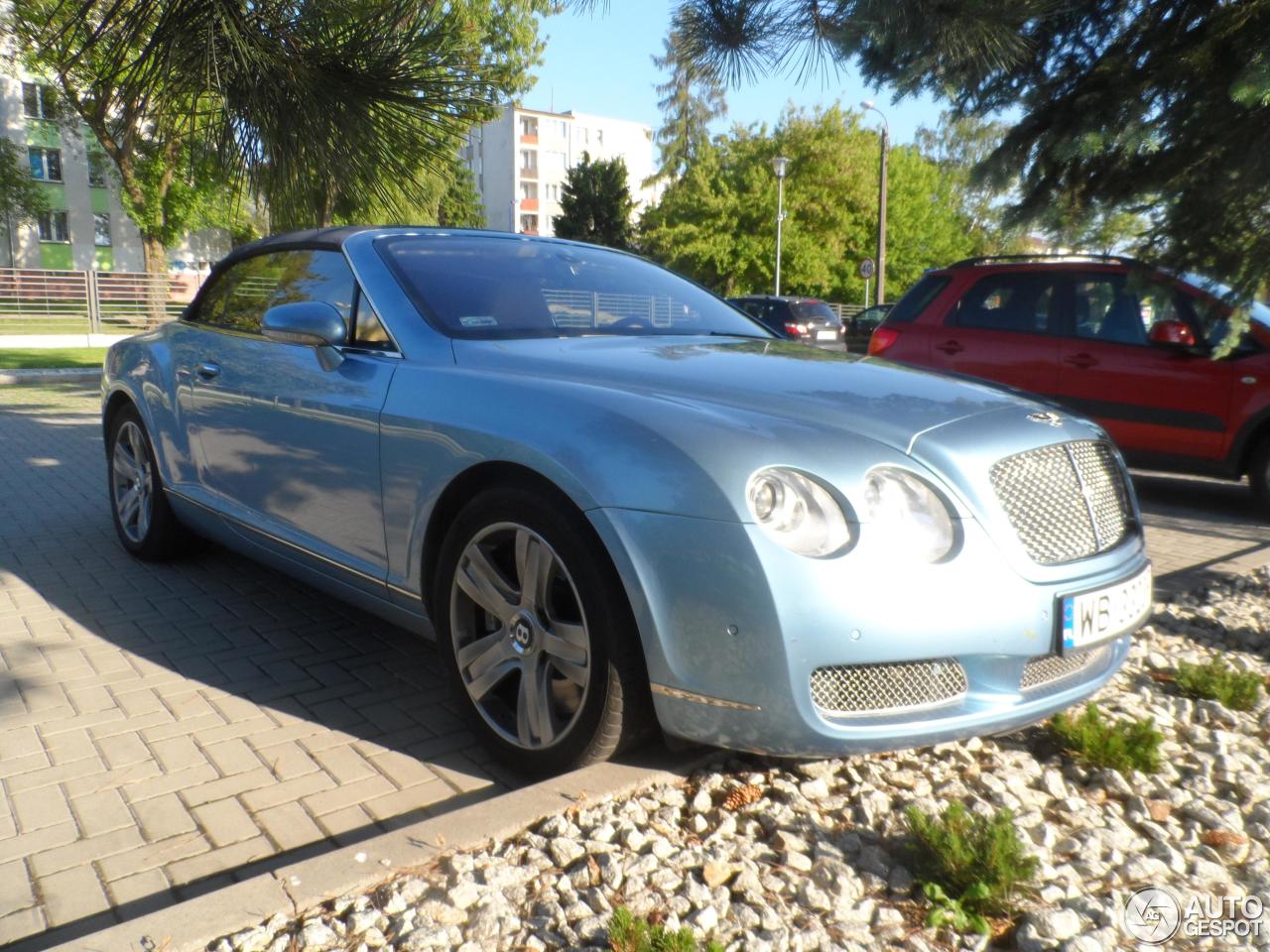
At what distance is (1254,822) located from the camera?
277 centimetres

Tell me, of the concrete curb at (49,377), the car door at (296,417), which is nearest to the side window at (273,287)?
the car door at (296,417)

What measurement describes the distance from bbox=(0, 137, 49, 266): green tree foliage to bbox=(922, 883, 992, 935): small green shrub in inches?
1508

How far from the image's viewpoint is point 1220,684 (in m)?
3.54

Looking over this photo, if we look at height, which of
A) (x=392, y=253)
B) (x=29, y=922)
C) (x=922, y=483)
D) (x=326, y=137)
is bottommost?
(x=29, y=922)

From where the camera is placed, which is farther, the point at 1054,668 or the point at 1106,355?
the point at 1106,355

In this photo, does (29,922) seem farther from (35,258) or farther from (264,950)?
(35,258)

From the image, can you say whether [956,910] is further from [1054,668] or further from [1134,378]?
[1134,378]

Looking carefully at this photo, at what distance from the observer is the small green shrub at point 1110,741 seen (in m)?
2.97

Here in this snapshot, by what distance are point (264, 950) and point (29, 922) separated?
61cm

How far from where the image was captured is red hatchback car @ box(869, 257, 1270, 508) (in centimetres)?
708

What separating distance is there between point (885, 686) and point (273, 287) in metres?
3.08

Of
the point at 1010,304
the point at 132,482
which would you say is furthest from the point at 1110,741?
the point at 1010,304

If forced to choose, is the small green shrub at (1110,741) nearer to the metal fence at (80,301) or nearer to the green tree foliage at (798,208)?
the metal fence at (80,301)

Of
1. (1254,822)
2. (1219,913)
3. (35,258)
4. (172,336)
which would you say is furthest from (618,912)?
(35,258)
